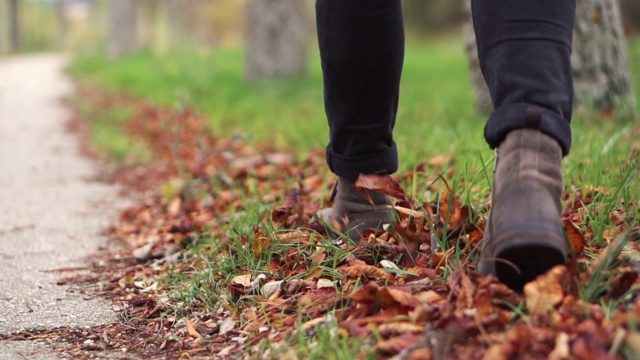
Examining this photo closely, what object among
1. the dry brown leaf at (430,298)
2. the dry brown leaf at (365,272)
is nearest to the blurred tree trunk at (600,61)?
the dry brown leaf at (365,272)

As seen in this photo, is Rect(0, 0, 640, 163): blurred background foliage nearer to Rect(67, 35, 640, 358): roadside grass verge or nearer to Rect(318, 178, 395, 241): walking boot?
Rect(67, 35, 640, 358): roadside grass verge

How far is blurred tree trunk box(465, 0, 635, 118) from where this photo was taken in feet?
12.7

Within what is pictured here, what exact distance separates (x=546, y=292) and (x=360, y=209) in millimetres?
701

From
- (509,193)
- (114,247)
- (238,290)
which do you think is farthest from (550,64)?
(114,247)

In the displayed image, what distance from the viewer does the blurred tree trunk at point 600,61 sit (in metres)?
3.88

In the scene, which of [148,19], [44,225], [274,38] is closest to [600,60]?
[44,225]

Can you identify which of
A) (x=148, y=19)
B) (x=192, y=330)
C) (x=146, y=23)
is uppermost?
(x=192, y=330)

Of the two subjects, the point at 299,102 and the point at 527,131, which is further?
the point at 299,102

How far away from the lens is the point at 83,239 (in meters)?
2.80

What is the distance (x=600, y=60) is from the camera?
3930 millimetres

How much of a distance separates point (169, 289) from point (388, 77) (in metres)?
0.83

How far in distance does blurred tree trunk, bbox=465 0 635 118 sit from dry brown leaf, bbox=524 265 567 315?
2.74 meters

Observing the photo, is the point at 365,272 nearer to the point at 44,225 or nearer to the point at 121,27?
the point at 44,225

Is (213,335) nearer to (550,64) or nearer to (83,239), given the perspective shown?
(550,64)
